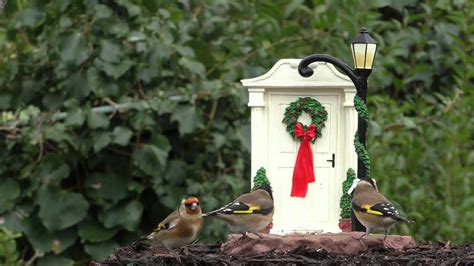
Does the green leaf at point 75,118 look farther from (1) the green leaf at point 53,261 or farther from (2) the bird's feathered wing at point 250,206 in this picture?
(2) the bird's feathered wing at point 250,206

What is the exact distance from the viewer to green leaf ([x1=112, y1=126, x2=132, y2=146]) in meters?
7.32

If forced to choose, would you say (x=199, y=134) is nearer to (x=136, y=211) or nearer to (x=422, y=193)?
(x=136, y=211)

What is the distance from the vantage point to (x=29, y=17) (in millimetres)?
7621

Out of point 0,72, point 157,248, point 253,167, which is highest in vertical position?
point 0,72

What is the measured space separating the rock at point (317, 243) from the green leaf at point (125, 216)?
2.83m

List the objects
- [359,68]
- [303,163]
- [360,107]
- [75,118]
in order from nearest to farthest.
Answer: [360,107] → [359,68] → [303,163] → [75,118]

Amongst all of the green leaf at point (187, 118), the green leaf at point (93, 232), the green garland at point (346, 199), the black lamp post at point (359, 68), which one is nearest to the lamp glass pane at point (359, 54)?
the black lamp post at point (359, 68)

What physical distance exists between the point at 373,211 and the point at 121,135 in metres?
2.93

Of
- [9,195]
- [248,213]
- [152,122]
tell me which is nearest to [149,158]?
[152,122]

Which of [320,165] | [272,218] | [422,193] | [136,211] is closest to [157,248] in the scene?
[272,218]

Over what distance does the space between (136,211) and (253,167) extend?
8.05ft

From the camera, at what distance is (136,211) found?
7.55 metres

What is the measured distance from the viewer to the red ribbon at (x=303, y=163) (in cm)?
522

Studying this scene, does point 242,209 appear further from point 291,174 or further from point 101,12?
point 101,12
